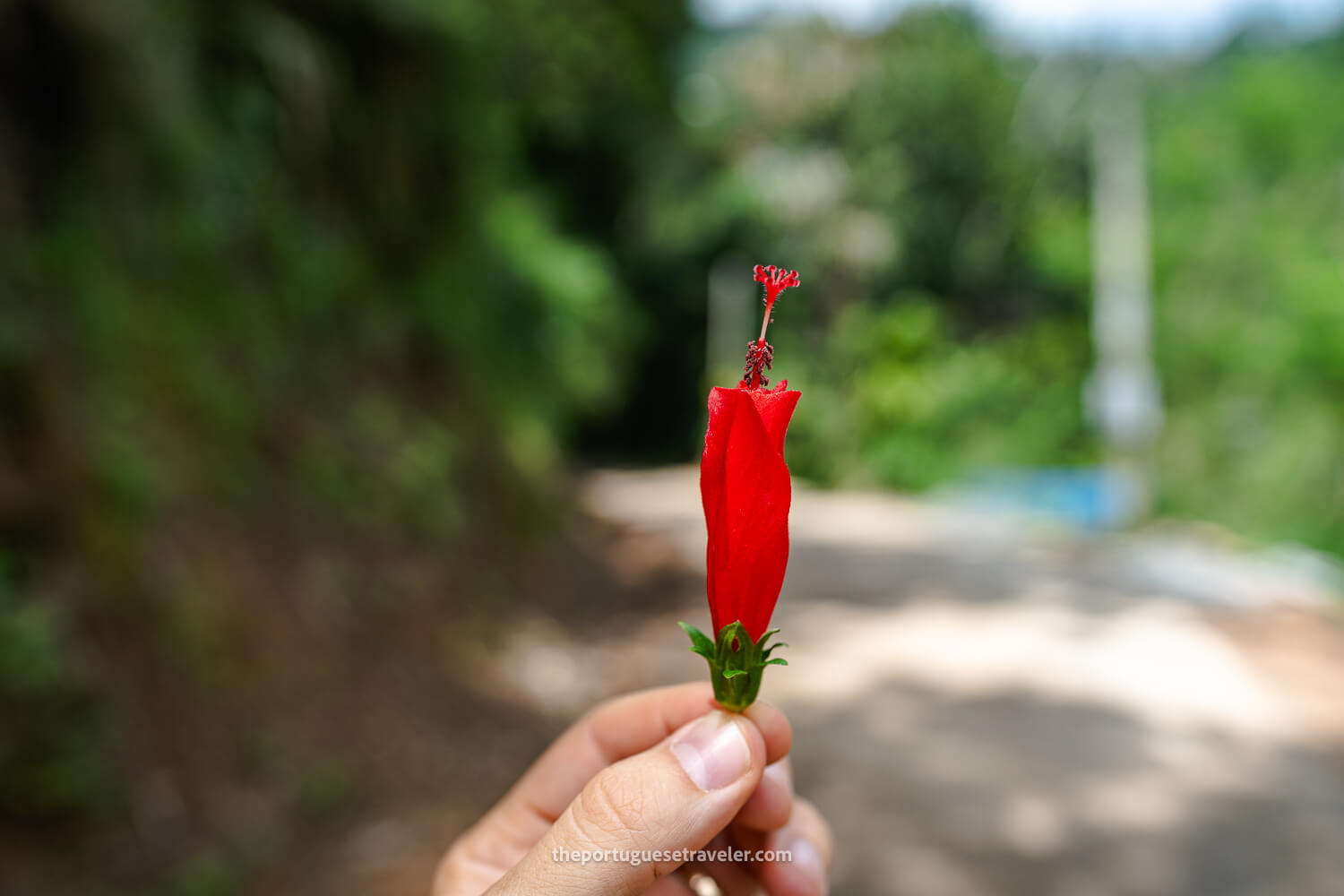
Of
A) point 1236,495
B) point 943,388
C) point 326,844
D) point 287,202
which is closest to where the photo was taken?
point 326,844

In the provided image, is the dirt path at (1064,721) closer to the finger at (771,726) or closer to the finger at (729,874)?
the finger at (729,874)

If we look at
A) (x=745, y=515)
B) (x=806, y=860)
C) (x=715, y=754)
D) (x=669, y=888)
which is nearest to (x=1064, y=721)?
(x=806, y=860)

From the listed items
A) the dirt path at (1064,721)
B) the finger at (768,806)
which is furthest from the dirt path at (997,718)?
the finger at (768,806)

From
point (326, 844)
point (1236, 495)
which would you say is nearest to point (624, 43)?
point (326, 844)

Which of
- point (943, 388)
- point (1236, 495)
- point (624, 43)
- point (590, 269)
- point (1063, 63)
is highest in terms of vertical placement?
point (1063, 63)

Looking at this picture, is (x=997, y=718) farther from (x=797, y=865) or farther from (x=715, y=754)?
(x=715, y=754)

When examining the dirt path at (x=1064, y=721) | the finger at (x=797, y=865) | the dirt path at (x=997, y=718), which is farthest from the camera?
the dirt path at (x=1064, y=721)

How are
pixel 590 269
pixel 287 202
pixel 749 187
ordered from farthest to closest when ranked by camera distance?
pixel 749 187
pixel 590 269
pixel 287 202

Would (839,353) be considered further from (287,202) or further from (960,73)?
(287,202)
